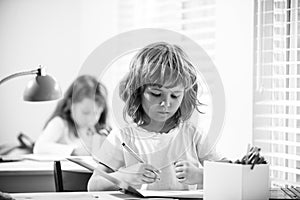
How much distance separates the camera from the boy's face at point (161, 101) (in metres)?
1.51

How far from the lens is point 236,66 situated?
2.80 m

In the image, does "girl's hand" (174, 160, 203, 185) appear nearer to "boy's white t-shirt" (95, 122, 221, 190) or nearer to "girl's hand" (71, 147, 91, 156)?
"boy's white t-shirt" (95, 122, 221, 190)

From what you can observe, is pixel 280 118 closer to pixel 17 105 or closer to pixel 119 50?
pixel 119 50

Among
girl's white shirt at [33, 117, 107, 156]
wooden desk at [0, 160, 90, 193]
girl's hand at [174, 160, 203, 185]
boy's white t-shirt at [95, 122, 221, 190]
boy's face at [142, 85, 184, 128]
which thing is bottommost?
wooden desk at [0, 160, 90, 193]

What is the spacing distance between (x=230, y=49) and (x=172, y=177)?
1228 millimetres

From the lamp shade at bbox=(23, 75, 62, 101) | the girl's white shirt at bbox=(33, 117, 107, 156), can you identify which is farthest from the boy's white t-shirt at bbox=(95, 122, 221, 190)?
the girl's white shirt at bbox=(33, 117, 107, 156)

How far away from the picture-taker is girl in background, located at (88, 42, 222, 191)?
1545 mm

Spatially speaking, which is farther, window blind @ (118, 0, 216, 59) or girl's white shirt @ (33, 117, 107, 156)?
girl's white shirt @ (33, 117, 107, 156)

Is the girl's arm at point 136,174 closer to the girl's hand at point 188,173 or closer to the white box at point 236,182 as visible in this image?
the girl's hand at point 188,173

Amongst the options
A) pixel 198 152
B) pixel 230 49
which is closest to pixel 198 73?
pixel 198 152

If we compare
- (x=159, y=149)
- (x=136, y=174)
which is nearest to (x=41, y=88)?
(x=159, y=149)

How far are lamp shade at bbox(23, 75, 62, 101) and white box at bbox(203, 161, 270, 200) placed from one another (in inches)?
46.5

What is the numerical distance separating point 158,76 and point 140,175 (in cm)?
24

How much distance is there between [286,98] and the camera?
2.44 m
